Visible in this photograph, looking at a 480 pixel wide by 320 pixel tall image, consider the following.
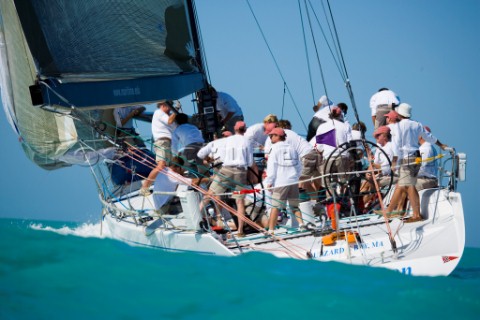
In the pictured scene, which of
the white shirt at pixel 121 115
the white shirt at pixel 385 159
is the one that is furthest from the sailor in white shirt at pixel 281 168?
the white shirt at pixel 121 115

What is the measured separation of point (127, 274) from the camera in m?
10.1

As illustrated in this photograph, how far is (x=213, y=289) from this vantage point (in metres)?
9.48

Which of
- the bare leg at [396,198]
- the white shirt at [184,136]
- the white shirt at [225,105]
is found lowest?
the bare leg at [396,198]

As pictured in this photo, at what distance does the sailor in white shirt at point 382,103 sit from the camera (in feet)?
43.4

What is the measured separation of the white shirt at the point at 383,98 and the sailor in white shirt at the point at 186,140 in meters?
2.95

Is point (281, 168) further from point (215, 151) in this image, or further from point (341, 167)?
point (215, 151)

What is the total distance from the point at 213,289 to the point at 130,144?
9.79 feet

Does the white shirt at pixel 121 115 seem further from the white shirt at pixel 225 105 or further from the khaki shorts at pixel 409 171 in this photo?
the khaki shorts at pixel 409 171

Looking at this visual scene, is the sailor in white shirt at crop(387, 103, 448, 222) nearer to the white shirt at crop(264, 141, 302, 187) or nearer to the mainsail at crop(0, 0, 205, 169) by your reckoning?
the white shirt at crop(264, 141, 302, 187)

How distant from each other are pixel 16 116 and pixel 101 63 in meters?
1.48

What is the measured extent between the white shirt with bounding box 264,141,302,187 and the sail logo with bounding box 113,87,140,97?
2046mm

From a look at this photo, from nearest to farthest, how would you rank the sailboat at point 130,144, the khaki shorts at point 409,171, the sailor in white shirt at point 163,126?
the sailboat at point 130,144 < the khaki shorts at point 409,171 < the sailor in white shirt at point 163,126

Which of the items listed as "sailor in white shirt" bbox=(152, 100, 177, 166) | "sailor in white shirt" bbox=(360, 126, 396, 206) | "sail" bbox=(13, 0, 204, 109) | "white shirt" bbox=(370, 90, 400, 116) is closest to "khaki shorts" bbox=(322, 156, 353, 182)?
"sailor in white shirt" bbox=(360, 126, 396, 206)

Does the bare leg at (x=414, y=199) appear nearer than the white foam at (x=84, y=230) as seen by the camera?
Yes
